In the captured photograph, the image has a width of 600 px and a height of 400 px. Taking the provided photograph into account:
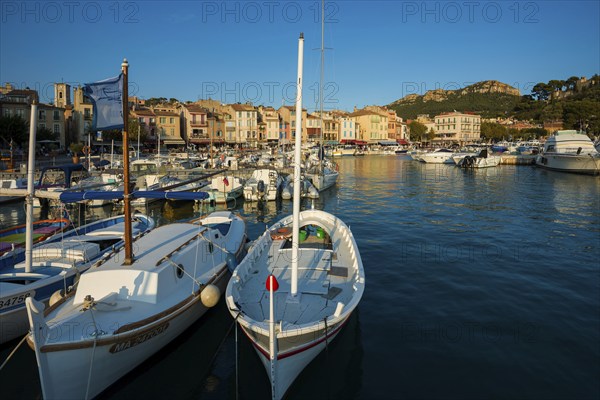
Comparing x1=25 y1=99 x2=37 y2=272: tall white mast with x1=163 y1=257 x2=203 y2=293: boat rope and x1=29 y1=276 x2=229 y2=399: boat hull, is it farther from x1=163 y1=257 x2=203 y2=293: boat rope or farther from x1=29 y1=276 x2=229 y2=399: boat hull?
x1=29 y1=276 x2=229 y2=399: boat hull

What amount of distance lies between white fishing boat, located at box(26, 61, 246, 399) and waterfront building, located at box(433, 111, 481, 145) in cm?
14045

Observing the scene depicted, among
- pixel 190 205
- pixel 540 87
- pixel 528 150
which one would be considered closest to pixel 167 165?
pixel 190 205

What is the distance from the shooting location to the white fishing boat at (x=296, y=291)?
847cm

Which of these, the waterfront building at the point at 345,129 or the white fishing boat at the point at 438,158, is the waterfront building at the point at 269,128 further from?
the white fishing boat at the point at 438,158

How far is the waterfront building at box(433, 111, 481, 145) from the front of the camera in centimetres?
13925

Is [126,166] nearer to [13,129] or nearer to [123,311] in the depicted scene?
[123,311]

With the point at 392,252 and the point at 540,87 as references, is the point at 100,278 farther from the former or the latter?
the point at 540,87

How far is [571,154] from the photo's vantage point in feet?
199

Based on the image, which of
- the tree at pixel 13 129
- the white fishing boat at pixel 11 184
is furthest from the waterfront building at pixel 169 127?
the white fishing boat at pixel 11 184

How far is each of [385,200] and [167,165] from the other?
2999cm

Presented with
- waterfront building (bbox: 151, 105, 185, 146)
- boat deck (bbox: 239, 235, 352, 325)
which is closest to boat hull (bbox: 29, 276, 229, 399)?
boat deck (bbox: 239, 235, 352, 325)

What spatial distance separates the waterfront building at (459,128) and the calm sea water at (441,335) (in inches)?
4849

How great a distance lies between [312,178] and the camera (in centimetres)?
4244

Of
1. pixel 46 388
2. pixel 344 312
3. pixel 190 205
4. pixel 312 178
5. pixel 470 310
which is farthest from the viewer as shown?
pixel 312 178
